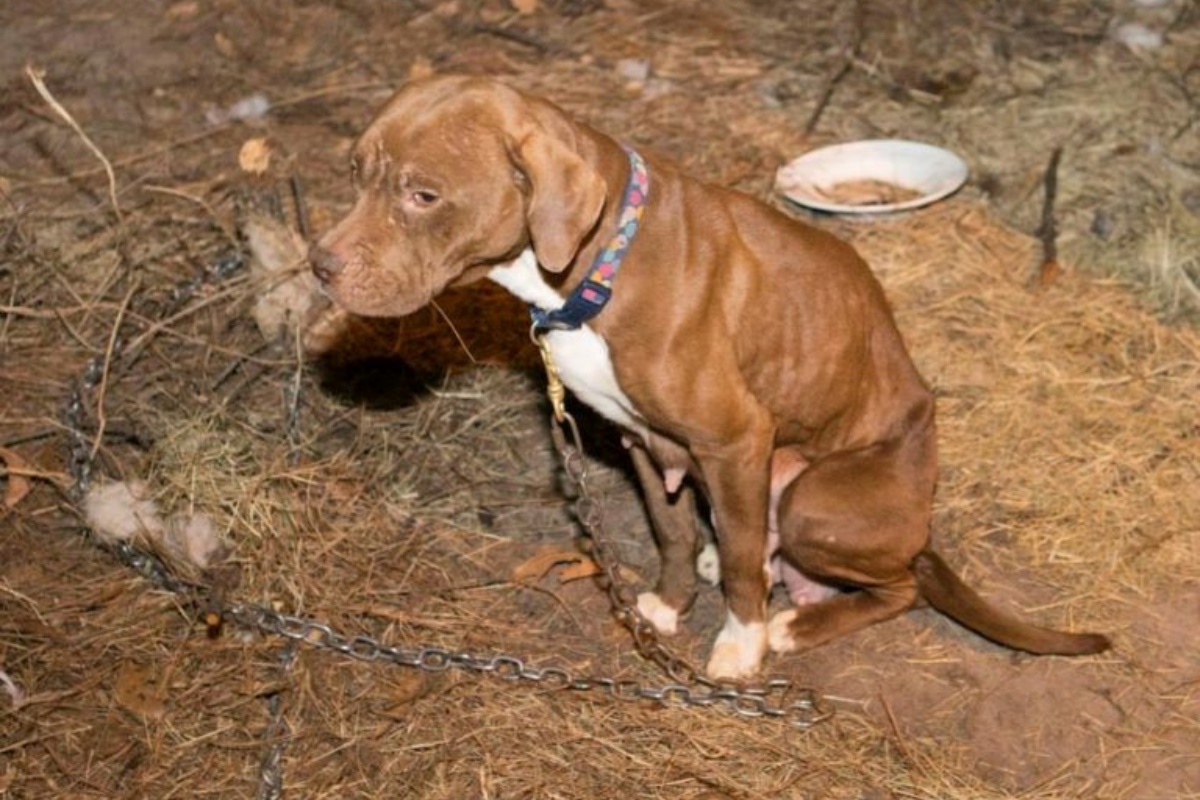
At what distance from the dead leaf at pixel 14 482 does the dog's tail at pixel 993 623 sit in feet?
10.0

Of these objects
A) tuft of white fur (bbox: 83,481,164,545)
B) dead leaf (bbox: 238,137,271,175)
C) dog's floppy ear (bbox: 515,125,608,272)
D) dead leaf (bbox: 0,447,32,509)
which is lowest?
dead leaf (bbox: 0,447,32,509)

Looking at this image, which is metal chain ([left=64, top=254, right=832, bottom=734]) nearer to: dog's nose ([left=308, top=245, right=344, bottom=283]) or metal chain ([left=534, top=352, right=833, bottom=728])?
metal chain ([left=534, top=352, right=833, bottom=728])

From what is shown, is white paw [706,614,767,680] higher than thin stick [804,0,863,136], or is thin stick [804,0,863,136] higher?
thin stick [804,0,863,136]

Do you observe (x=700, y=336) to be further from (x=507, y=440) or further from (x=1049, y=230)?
(x=1049, y=230)

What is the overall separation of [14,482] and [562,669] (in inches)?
82.3

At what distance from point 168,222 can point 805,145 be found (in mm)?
2976

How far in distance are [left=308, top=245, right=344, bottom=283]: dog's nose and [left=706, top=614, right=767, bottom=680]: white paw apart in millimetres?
1684

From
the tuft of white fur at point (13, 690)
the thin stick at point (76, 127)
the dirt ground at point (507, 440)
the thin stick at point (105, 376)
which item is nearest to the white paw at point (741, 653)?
the dirt ground at point (507, 440)

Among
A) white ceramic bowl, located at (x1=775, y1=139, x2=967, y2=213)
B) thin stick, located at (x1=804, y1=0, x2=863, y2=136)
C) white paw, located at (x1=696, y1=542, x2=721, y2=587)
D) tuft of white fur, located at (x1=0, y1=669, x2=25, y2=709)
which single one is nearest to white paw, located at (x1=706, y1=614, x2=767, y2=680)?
white paw, located at (x1=696, y1=542, x2=721, y2=587)

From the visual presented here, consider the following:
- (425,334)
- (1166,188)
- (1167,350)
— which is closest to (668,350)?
(425,334)

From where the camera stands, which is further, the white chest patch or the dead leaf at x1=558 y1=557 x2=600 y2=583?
the dead leaf at x1=558 y1=557 x2=600 y2=583

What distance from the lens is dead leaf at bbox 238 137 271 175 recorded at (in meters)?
6.48

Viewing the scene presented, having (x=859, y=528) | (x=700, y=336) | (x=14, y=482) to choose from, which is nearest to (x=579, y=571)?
(x=859, y=528)

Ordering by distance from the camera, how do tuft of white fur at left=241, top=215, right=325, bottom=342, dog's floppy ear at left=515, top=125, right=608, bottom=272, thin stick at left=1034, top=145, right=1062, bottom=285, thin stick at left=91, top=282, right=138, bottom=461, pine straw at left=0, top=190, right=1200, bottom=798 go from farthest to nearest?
1. thin stick at left=1034, top=145, right=1062, bottom=285
2. tuft of white fur at left=241, top=215, right=325, bottom=342
3. thin stick at left=91, top=282, right=138, bottom=461
4. pine straw at left=0, top=190, right=1200, bottom=798
5. dog's floppy ear at left=515, top=125, right=608, bottom=272
